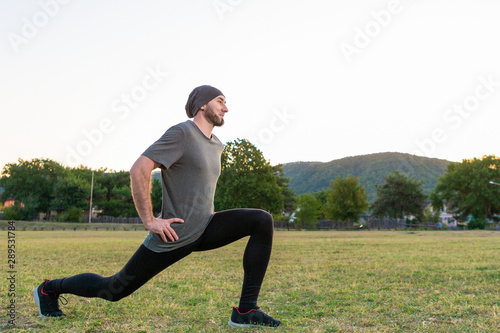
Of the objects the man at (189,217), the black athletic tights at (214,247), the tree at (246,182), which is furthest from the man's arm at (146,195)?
the tree at (246,182)

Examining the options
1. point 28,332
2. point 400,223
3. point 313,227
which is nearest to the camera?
point 28,332

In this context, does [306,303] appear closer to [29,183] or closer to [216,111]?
[216,111]

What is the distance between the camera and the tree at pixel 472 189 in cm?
7712

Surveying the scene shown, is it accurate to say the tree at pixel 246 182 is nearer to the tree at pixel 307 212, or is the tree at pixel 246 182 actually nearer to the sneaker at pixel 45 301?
the tree at pixel 307 212

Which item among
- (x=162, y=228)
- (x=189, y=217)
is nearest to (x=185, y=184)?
(x=189, y=217)

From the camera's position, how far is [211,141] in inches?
137

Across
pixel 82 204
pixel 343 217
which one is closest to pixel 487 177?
pixel 343 217

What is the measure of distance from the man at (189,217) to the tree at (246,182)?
4698cm

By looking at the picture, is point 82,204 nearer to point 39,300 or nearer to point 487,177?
point 487,177

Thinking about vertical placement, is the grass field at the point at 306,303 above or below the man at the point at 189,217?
below

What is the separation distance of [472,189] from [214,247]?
86.8 meters

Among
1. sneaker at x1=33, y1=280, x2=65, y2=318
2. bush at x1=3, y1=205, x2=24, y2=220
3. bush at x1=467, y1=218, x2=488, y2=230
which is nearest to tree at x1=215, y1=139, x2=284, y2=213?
bush at x1=467, y1=218, x2=488, y2=230

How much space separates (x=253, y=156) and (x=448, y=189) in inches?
1927

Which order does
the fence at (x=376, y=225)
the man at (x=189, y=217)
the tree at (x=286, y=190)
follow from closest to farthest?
the man at (x=189, y=217)
the fence at (x=376, y=225)
the tree at (x=286, y=190)
